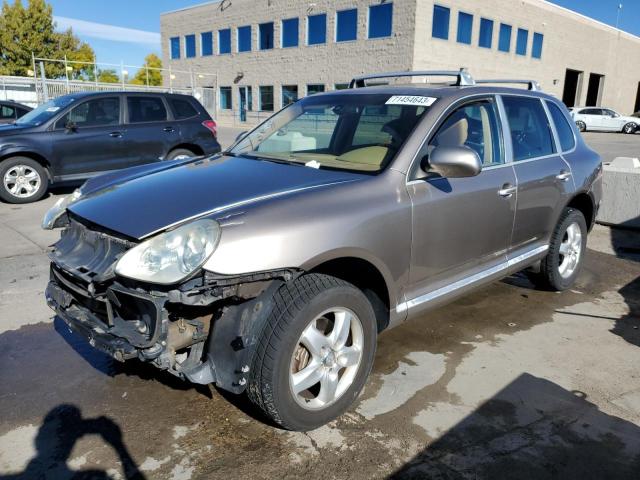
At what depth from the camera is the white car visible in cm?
3144

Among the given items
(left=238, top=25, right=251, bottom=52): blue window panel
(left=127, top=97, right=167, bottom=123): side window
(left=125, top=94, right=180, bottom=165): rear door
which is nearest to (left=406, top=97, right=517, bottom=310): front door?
(left=125, top=94, right=180, bottom=165): rear door

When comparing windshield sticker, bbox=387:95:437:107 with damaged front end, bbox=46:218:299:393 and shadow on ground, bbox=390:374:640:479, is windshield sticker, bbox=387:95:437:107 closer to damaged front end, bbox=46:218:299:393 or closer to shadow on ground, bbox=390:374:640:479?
damaged front end, bbox=46:218:299:393

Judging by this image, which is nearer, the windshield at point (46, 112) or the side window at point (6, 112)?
the windshield at point (46, 112)

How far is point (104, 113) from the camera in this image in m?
8.97

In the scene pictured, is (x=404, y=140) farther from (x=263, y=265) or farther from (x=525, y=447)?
(x=525, y=447)

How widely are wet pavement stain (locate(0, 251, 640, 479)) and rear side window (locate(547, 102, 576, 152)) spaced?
1840 millimetres

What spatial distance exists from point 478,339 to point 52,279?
9.62 feet

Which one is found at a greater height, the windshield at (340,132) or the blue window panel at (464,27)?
the blue window panel at (464,27)

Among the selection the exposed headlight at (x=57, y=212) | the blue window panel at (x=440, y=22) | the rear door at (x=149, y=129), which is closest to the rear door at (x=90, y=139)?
the rear door at (x=149, y=129)

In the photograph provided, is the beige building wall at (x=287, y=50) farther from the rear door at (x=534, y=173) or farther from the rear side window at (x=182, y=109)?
the rear door at (x=534, y=173)

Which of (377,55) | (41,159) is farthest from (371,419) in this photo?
(377,55)

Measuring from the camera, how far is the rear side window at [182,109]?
9625 millimetres

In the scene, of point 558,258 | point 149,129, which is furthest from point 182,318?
point 149,129

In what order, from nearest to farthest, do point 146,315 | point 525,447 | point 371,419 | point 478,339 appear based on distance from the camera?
point 146,315 < point 525,447 < point 371,419 < point 478,339
